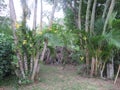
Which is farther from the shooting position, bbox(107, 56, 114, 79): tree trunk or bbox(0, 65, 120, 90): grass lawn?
bbox(107, 56, 114, 79): tree trunk

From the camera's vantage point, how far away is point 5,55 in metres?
5.86

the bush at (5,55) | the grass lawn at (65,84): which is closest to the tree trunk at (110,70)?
the grass lawn at (65,84)

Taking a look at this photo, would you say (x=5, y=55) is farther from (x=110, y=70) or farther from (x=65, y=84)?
(x=110, y=70)

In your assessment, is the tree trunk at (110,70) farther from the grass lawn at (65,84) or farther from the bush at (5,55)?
the bush at (5,55)

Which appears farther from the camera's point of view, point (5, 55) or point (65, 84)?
point (5, 55)

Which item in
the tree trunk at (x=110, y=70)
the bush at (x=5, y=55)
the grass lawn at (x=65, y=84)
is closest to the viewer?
the grass lawn at (x=65, y=84)

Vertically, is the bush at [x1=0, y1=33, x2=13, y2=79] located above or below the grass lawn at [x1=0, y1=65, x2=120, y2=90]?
above

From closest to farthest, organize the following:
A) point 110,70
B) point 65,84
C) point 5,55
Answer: point 65,84 → point 5,55 → point 110,70

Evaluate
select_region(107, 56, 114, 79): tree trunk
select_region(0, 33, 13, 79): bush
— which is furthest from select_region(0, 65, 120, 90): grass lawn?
select_region(107, 56, 114, 79): tree trunk

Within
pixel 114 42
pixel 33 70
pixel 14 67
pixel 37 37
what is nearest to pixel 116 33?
pixel 114 42

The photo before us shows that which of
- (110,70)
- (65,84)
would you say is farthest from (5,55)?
(110,70)

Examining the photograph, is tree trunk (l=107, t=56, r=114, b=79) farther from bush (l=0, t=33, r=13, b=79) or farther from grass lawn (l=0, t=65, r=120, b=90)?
bush (l=0, t=33, r=13, b=79)

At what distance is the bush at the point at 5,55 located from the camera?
567cm

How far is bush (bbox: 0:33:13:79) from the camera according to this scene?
567cm
